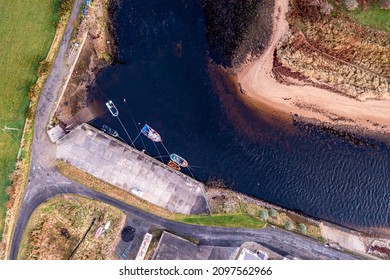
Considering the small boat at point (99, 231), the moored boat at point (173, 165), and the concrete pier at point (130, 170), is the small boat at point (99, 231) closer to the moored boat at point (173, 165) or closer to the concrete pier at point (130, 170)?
the concrete pier at point (130, 170)

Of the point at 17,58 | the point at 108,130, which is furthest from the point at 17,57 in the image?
the point at 108,130

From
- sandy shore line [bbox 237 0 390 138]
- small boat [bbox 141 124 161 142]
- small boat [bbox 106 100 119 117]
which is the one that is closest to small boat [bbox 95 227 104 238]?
small boat [bbox 141 124 161 142]

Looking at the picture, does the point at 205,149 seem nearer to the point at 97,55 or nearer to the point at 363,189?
the point at 97,55

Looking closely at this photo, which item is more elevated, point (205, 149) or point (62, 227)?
point (205, 149)

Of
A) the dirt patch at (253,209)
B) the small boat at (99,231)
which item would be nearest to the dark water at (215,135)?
the dirt patch at (253,209)

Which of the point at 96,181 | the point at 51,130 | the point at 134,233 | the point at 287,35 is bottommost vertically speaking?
the point at 134,233

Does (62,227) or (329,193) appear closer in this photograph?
(62,227)

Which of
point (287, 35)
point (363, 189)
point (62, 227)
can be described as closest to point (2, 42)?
point (62, 227)
